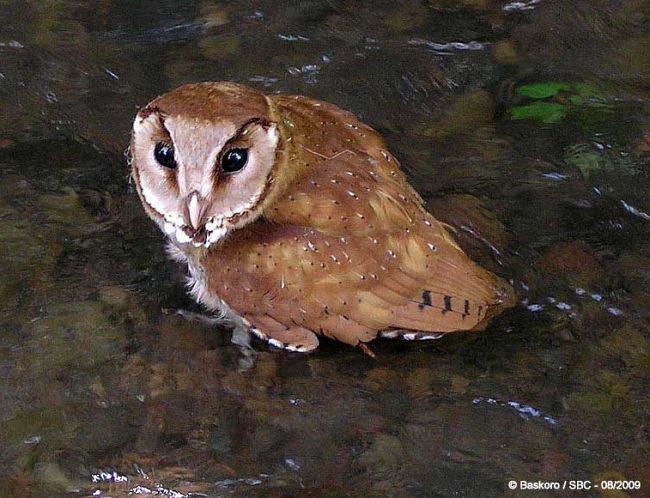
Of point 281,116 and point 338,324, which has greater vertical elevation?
point 281,116

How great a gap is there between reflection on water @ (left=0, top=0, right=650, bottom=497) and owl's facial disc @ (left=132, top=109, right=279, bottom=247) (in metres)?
0.45

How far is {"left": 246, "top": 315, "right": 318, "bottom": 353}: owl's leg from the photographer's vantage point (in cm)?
362

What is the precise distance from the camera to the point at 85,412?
3.45 m

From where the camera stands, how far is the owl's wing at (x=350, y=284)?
11.6ft

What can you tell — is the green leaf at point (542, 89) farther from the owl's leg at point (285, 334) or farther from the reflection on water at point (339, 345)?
the owl's leg at point (285, 334)

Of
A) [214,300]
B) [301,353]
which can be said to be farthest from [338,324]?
[214,300]

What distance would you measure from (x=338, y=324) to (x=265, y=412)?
42 cm

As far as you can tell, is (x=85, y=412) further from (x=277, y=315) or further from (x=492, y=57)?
(x=492, y=57)

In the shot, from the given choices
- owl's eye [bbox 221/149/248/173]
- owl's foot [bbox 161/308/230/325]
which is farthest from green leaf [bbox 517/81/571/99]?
owl's foot [bbox 161/308/230/325]

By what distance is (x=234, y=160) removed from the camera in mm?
3482

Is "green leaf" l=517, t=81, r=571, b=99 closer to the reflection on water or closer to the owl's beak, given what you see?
the reflection on water

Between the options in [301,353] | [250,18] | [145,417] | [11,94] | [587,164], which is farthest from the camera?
[250,18]

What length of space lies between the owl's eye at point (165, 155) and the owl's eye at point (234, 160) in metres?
0.18

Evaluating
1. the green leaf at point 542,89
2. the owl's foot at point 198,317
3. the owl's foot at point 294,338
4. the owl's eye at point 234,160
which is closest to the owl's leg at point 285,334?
the owl's foot at point 294,338
